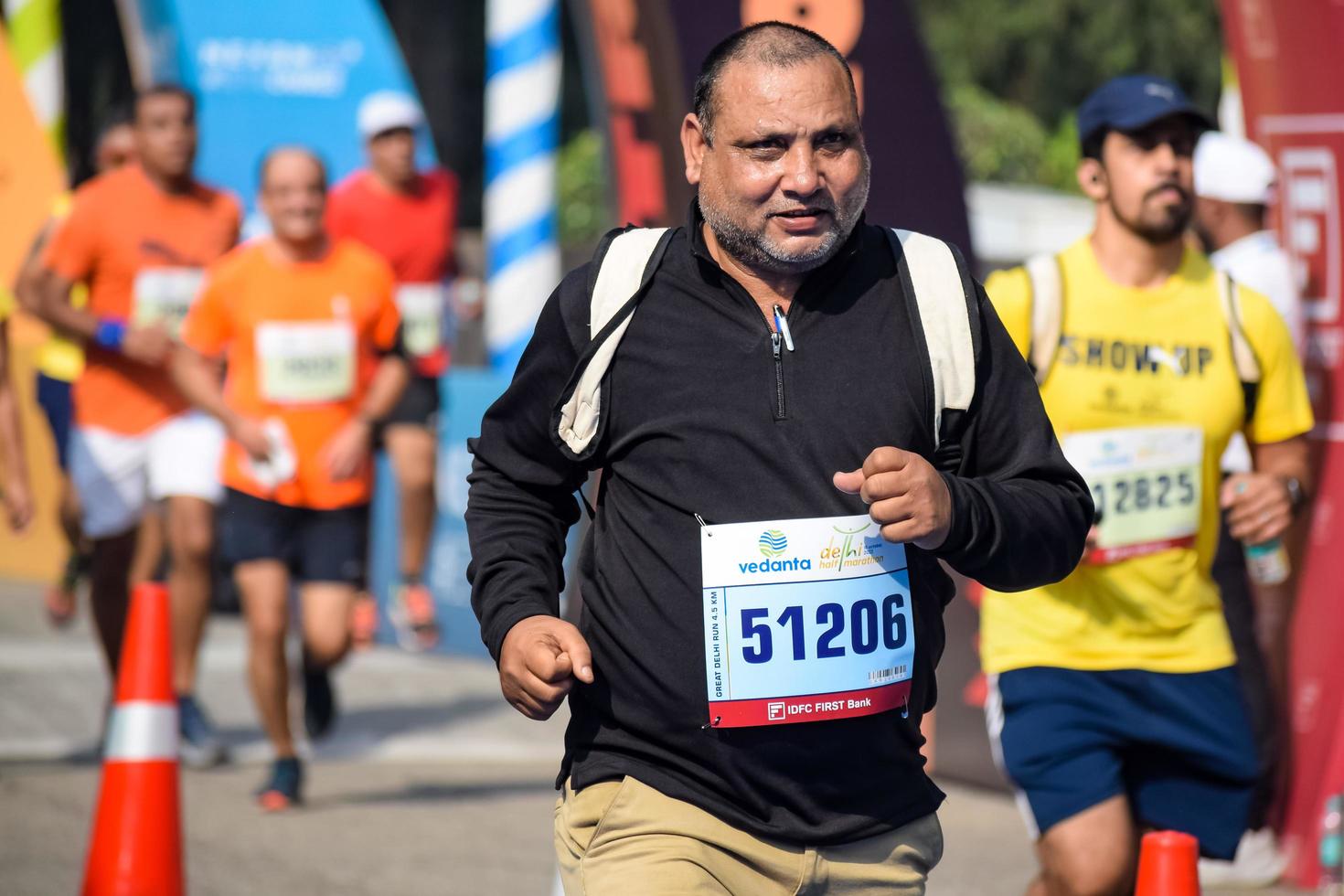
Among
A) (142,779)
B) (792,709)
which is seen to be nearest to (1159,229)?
(792,709)

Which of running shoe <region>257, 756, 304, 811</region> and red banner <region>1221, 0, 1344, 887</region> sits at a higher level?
red banner <region>1221, 0, 1344, 887</region>

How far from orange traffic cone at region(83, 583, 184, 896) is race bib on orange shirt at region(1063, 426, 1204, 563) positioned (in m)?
2.45

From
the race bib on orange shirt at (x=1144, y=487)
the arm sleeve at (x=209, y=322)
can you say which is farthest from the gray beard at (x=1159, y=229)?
the arm sleeve at (x=209, y=322)

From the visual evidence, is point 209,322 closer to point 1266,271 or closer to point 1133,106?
point 1266,271

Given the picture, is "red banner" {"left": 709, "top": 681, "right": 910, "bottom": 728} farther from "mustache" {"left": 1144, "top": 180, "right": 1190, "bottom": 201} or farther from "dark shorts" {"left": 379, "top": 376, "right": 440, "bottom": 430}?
"dark shorts" {"left": 379, "top": 376, "right": 440, "bottom": 430}

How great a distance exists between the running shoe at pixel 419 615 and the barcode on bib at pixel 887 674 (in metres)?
7.60

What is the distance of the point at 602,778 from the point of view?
129 inches

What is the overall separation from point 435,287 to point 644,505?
8171 millimetres

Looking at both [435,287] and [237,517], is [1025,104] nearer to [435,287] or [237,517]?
[435,287]

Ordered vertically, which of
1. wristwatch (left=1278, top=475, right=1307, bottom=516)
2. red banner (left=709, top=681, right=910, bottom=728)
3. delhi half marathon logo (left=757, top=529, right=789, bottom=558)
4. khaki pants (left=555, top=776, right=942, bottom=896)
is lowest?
khaki pants (left=555, top=776, right=942, bottom=896)

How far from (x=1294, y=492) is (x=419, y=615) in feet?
21.0

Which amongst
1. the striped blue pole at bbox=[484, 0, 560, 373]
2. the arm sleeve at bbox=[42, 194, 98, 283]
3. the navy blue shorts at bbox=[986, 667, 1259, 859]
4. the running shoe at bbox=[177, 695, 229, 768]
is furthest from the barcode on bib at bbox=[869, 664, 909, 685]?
the striped blue pole at bbox=[484, 0, 560, 373]

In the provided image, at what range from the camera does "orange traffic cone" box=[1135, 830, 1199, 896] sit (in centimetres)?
344

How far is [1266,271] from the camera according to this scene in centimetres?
636
